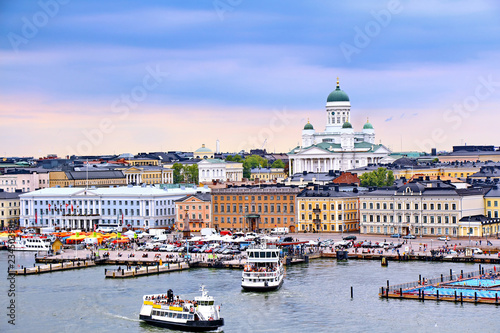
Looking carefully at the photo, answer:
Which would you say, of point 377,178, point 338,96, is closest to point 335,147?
point 338,96

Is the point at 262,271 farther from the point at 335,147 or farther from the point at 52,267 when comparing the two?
the point at 335,147

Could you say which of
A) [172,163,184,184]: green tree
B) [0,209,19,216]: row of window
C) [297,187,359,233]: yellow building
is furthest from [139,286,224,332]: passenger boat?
[172,163,184,184]: green tree

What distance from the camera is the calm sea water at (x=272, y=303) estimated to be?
46812 millimetres

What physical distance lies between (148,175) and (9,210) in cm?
4377

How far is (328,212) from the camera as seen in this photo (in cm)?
8575

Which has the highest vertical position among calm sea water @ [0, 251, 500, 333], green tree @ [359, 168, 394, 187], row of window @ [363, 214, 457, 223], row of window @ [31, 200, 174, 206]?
green tree @ [359, 168, 394, 187]

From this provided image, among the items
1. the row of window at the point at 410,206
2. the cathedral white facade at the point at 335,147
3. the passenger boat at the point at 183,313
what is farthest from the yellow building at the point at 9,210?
the passenger boat at the point at 183,313

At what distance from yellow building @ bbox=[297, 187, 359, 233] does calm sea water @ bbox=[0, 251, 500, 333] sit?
20.1 meters

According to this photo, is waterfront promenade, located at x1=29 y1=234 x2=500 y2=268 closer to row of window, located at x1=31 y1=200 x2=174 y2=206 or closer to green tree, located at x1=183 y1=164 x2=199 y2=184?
row of window, located at x1=31 y1=200 x2=174 y2=206

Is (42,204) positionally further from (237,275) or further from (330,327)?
(330,327)

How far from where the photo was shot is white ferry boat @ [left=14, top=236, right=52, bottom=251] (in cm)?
7894

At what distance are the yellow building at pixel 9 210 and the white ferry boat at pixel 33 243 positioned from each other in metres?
20.0

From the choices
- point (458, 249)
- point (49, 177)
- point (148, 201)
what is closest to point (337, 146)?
point (49, 177)

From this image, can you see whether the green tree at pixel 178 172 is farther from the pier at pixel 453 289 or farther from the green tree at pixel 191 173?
the pier at pixel 453 289
